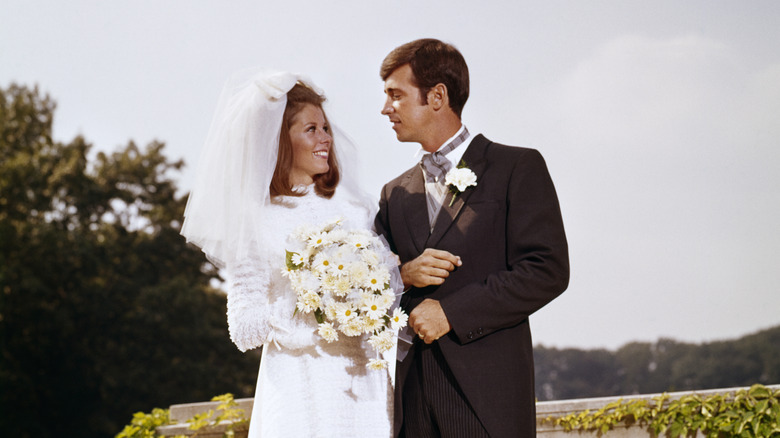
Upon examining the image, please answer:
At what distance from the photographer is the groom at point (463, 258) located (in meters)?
2.52

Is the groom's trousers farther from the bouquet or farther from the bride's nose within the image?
the bride's nose

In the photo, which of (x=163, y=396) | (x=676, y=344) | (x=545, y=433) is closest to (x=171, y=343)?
(x=163, y=396)

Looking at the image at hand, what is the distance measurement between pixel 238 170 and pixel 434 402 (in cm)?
131

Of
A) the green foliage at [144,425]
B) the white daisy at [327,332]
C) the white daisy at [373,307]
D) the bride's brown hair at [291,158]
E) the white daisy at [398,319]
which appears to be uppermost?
the bride's brown hair at [291,158]

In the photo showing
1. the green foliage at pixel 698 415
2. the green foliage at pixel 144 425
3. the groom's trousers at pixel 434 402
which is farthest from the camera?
the green foliage at pixel 144 425

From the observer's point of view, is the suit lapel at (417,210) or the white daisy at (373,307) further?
the suit lapel at (417,210)

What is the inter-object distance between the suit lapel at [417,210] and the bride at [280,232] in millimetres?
274

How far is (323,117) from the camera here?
343 centimetres

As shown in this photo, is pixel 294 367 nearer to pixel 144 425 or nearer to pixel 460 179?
pixel 460 179

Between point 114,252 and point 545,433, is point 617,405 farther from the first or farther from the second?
point 114,252

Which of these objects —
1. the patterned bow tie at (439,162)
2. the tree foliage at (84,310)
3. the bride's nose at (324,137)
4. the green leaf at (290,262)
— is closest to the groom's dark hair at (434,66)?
the patterned bow tie at (439,162)

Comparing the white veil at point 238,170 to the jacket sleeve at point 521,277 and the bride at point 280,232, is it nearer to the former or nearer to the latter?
the bride at point 280,232

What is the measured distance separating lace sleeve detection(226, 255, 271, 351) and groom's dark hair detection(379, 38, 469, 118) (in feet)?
3.19

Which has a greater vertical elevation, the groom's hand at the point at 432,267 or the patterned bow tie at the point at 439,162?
the patterned bow tie at the point at 439,162
